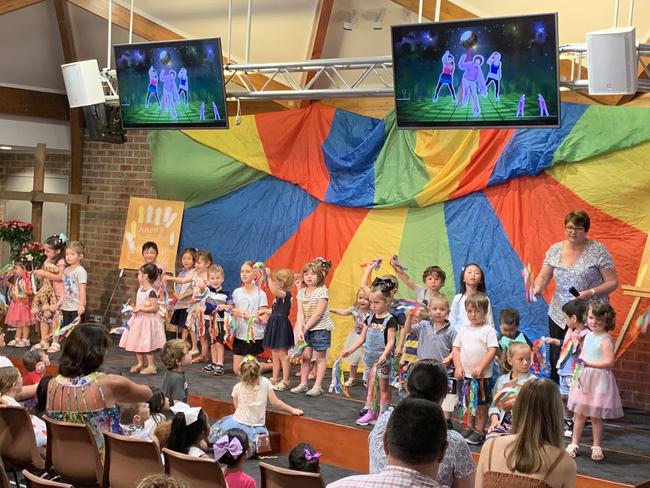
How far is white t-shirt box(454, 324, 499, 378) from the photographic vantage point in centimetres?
722

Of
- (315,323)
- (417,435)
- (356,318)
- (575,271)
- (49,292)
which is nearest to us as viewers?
(417,435)

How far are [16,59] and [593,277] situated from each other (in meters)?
7.92

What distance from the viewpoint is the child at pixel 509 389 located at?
21.6 ft

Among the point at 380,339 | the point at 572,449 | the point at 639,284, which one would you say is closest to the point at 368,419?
the point at 380,339

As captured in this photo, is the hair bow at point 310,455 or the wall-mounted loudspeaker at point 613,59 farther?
the wall-mounted loudspeaker at point 613,59

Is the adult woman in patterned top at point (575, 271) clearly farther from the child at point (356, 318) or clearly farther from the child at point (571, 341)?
the child at point (356, 318)

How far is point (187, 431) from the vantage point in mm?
5199

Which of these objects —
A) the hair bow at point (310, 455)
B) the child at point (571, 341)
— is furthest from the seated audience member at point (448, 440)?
the child at point (571, 341)

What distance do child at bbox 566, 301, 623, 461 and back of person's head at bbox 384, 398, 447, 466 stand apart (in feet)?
13.2

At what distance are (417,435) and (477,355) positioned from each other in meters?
4.19

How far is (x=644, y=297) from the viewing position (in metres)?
7.82

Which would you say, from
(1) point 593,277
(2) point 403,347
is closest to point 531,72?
(1) point 593,277

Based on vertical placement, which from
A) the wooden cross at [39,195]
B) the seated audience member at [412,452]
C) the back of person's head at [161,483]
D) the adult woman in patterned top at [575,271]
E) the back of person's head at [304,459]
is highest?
the wooden cross at [39,195]

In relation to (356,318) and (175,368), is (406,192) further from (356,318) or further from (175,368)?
(175,368)
